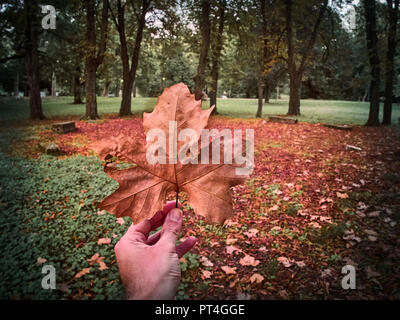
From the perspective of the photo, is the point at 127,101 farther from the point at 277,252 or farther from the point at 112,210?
the point at 112,210

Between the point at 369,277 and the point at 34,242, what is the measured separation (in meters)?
4.10

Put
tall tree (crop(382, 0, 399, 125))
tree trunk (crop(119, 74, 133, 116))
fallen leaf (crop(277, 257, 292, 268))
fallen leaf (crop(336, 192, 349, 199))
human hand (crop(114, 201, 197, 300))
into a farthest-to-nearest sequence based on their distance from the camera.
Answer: tree trunk (crop(119, 74, 133, 116))
tall tree (crop(382, 0, 399, 125))
fallen leaf (crop(336, 192, 349, 199))
fallen leaf (crop(277, 257, 292, 268))
human hand (crop(114, 201, 197, 300))

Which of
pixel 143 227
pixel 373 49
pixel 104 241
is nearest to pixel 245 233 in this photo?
pixel 104 241

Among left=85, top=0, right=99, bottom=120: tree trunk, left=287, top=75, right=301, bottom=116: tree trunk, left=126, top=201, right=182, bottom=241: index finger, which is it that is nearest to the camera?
left=126, top=201, right=182, bottom=241: index finger

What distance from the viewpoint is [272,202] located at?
15.1 ft

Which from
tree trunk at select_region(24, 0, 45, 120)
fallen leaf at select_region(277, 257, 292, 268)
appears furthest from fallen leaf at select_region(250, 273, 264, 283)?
tree trunk at select_region(24, 0, 45, 120)

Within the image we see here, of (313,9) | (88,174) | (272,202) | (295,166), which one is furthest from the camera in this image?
(313,9)

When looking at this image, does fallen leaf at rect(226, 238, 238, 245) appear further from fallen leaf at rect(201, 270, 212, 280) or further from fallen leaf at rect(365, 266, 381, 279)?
fallen leaf at rect(365, 266, 381, 279)

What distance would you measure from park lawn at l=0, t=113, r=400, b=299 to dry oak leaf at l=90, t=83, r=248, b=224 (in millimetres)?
2176

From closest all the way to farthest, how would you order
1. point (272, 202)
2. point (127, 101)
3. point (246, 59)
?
point (272, 202), point (127, 101), point (246, 59)

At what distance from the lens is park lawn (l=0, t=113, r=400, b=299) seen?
2.77 m

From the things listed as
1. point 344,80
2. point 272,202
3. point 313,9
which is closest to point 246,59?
point 313,9

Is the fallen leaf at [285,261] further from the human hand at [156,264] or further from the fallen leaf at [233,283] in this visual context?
the human hand at [156,264]

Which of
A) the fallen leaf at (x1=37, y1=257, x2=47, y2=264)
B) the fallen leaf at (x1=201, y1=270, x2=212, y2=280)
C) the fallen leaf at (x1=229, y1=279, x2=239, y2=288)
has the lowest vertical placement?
the fallen leaf at (x1=229, y1=279, x2=239, y2=288)
